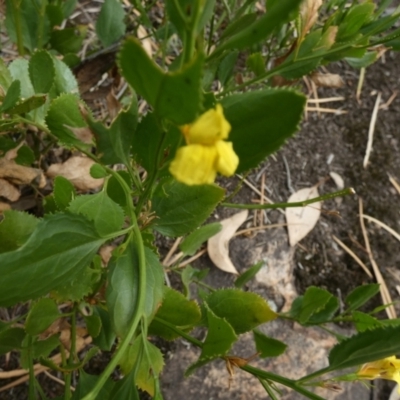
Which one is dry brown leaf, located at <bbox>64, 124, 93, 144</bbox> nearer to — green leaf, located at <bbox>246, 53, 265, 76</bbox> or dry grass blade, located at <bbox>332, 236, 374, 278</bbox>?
green leaf, located at <bbox>246, 53, 265, 76</bbox>

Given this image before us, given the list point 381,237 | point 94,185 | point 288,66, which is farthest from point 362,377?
point 381,237

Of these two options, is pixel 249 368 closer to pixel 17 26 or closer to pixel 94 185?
pixel 94 185

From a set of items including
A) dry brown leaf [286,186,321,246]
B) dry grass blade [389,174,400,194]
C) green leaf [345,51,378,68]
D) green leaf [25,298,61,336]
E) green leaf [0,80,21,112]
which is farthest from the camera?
dry grass blade [389,174,400,194]

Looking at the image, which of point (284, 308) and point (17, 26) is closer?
point (17, 26)

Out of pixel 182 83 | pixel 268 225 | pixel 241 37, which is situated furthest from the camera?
pixel 268 225

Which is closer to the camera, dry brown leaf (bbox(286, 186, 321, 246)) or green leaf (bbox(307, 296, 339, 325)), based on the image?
green leaf (bbox(307, 296, 339, 325))

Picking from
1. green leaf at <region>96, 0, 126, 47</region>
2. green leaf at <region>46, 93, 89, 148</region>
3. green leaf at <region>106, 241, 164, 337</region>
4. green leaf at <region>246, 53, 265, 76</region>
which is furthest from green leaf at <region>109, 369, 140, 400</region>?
green leaf at <region>96, 0, 126, 47</region>
